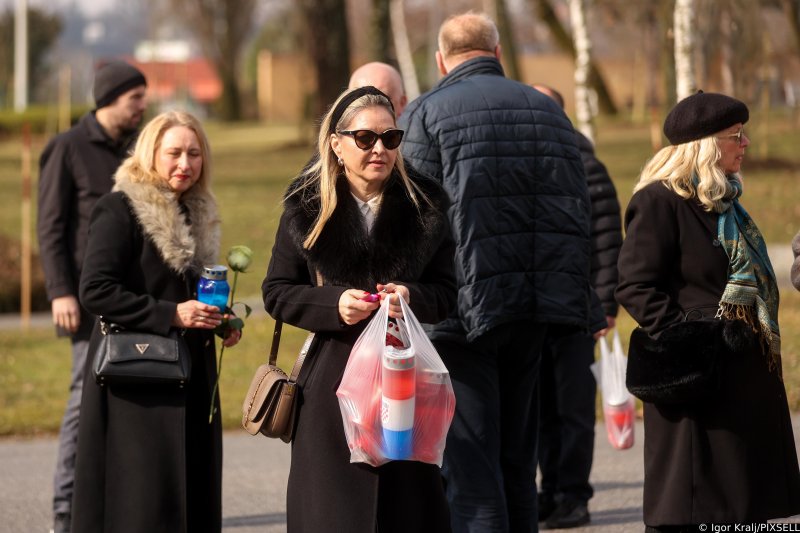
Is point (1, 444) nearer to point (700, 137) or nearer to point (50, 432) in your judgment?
point (50, 432)

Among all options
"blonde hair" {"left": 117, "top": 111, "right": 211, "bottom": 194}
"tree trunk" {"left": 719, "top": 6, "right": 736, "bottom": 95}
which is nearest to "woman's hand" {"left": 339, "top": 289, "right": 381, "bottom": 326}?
"blonde hair" {"left": 117, "top": 111, "right": 211, "bottom": 194}

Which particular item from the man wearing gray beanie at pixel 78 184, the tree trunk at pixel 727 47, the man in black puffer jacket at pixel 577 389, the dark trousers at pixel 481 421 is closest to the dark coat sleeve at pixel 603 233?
the man in black puffer jacket at pixel 577 389

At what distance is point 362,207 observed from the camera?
4.55m

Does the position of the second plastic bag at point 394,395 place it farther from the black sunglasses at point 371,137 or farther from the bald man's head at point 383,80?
the bald man's head at point 383,80

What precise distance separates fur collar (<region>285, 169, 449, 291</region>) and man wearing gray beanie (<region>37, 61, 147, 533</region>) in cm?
232

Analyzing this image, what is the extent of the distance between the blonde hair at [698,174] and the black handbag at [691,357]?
423 mm

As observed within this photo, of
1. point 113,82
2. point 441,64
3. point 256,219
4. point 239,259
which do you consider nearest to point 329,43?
point 256,219

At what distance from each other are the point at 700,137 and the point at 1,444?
19.1 feet

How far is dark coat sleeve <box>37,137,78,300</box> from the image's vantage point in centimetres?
652

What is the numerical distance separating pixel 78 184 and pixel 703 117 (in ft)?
10.3

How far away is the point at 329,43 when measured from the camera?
29656 mm

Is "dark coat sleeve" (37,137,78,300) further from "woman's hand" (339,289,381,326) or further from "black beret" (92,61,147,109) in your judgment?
"woman's hand" (339,289,381,326)

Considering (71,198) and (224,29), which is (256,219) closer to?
(71,198)

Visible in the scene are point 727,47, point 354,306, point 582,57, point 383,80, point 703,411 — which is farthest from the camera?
point 727,47
